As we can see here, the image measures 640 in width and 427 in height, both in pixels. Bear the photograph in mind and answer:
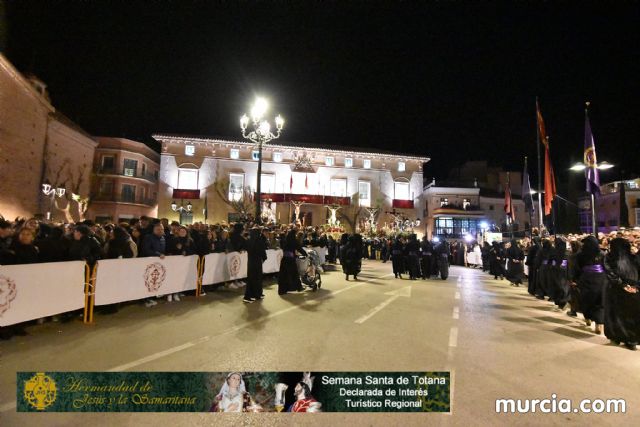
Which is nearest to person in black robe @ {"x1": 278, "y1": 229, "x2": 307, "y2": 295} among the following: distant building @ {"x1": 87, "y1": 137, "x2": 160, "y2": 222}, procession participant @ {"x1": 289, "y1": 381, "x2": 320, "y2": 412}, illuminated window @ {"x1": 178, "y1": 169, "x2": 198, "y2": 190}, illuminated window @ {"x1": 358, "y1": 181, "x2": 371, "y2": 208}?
procession participant @ {"x1": 289, "y1": 381, "x2": 320, "y2": 412}

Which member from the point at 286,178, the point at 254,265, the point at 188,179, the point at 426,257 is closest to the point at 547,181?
the point at 426,257

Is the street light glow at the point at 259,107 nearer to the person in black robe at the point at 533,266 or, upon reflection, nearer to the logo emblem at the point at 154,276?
the logo emblem at the point at 154,276

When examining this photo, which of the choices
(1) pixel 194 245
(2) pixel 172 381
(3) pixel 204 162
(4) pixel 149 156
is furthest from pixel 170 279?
(4) pixel 149 156

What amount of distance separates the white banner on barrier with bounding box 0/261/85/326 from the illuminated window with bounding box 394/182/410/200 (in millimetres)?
46795

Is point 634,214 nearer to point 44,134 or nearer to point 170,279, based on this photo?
point 170,279

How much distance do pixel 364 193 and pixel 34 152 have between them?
36864 millimetres

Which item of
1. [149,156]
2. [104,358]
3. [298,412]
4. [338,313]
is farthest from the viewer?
[149,156]

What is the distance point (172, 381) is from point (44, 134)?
1203 inches

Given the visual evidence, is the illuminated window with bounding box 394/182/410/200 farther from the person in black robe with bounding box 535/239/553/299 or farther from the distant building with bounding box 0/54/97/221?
the person in black robe with bounding box 535/239/553/299

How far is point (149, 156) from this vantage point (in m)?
44.9

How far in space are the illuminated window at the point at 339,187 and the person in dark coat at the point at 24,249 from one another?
4275 cm

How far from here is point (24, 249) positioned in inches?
238

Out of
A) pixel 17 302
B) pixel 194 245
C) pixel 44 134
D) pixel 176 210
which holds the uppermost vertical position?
pixel 44 134

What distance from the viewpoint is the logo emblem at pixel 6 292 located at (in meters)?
5.30
